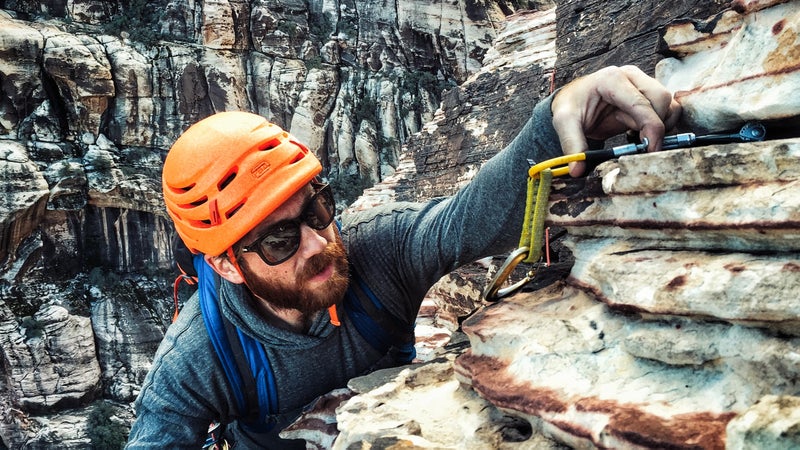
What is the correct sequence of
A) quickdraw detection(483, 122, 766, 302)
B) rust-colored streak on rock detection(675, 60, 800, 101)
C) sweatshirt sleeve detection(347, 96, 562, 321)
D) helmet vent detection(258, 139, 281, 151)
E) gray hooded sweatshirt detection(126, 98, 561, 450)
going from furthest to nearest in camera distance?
helmet vent detection(258, 139, 281, 151)
gray hooded sweatshirt detection(126, 98, 561, 450)
sweatshirt sleeve detection(347, 96, 562, 321)
quickdraw detection(483, 122, 766, 302)
rust-colored streak on rock detection(675, 60, 800, 101)

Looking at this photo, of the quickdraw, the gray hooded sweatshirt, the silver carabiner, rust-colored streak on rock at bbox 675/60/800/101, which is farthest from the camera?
the gray hooded sweatshirt

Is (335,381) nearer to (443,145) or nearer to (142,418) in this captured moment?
(142,418)

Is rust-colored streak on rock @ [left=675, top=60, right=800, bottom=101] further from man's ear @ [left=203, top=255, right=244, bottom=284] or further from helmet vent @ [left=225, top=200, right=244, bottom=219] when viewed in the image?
man's ear @ [left=203, top=255, right=244, bottom=284]

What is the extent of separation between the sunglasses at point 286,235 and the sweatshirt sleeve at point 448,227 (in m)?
0.30

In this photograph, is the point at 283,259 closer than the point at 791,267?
No

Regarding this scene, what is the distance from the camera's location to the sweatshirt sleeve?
193cm

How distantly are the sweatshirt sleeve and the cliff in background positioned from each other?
0.24 metres

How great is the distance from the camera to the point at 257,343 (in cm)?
240

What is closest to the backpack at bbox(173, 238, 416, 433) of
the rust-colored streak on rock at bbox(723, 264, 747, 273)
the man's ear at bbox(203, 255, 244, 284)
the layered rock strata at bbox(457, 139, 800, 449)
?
the man's ear at bbox(203, 255, 244, 284)

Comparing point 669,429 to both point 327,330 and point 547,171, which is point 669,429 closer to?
point 547,171

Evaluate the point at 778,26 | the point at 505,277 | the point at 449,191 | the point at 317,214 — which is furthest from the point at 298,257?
the point at 449,191

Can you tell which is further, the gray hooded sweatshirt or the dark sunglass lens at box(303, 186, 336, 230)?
the dark sunglass lens at box(303, 186, 336, 230)

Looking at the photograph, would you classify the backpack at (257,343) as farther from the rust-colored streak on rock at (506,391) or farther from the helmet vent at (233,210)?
the rust-colored streak on rock at (506,391)

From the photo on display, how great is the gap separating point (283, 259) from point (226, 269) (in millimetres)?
306
